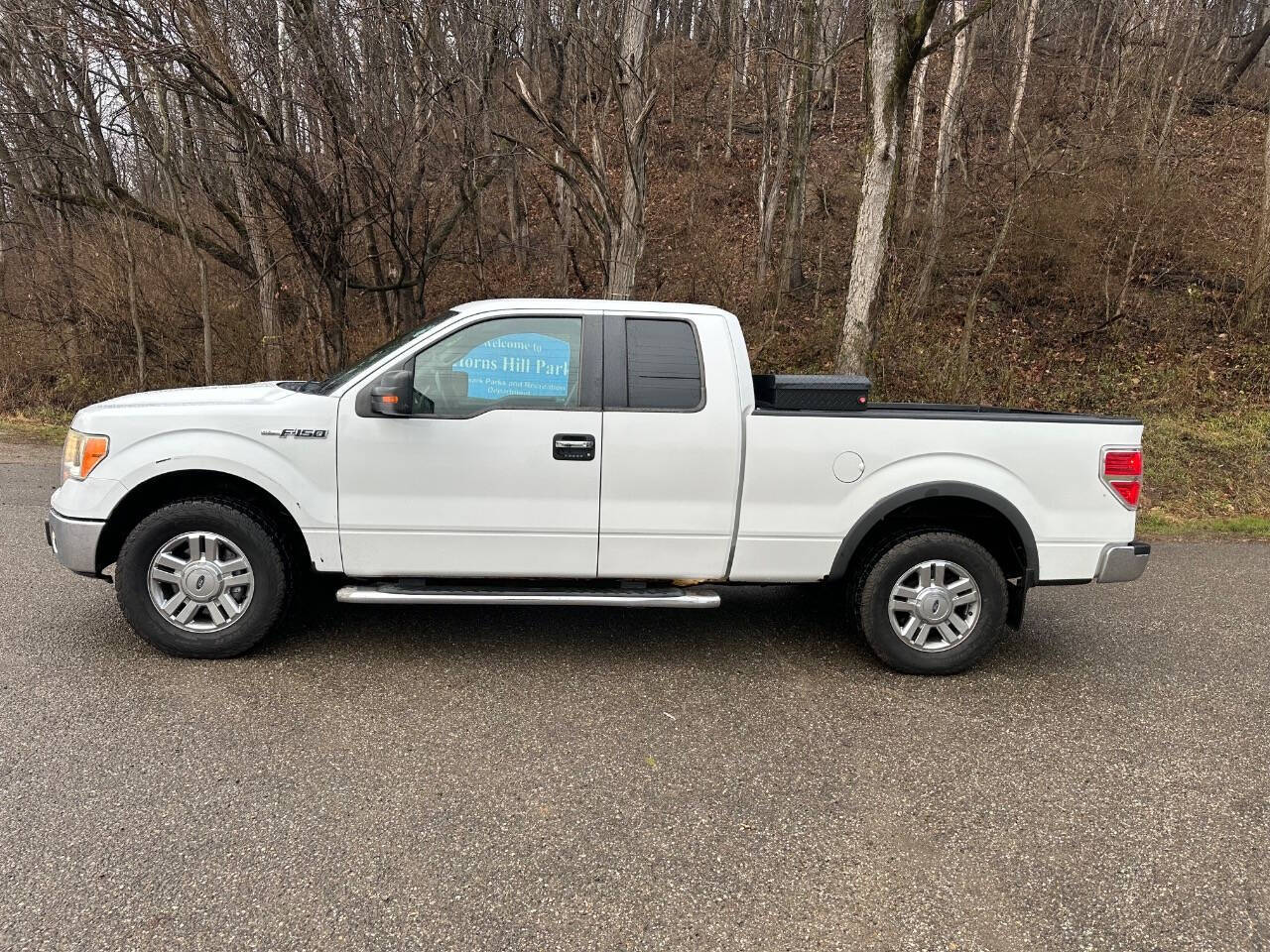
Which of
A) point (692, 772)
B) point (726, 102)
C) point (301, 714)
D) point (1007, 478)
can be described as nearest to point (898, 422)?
point (1007, 478)

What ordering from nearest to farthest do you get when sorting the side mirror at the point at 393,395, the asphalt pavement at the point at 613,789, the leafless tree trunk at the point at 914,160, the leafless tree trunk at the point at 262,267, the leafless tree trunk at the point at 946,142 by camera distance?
the asphalt pavement at the point at 613,789, the side mirror at the point at 393,395, the leafless tree trunk at the point at 262,267, the leafless tree trunk at the point at 946,142, the leafless tree trunk at the point at 914,160

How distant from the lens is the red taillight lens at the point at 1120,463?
4270 mm

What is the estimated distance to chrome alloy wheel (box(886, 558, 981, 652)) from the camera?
14.2ft

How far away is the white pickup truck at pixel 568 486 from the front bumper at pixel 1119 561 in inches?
0.6

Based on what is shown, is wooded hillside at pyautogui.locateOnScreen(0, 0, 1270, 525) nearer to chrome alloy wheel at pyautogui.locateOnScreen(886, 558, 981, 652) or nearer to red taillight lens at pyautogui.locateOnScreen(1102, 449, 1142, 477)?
red taillight lens at pyautogui.locateOnScreen(1102, 449, 1142, 477)

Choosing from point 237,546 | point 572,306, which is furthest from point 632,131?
point 237,546

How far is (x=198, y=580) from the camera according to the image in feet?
13.5

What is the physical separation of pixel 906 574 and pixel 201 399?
12.5 feet

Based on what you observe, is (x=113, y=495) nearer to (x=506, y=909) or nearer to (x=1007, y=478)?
(x=506, y=909)

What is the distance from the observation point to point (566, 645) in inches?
181

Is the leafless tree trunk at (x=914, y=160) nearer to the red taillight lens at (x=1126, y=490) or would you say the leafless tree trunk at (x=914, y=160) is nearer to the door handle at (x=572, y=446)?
the red taillight lens at (x=1126, y=490)

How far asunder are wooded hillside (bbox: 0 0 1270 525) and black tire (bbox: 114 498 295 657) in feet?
23.0

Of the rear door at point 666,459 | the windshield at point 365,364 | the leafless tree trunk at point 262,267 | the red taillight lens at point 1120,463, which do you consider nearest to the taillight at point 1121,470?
the red taillight lens at point 1120,463

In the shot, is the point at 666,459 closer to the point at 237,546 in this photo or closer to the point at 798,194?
the point at 237,546
